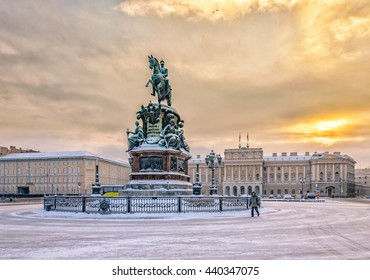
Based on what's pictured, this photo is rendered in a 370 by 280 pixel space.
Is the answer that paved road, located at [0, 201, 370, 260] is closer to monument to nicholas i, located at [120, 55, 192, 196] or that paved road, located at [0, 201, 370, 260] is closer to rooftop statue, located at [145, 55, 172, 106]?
monument to nicholas i, located at [120, 55, 192, 196]

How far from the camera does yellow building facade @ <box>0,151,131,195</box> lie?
120m

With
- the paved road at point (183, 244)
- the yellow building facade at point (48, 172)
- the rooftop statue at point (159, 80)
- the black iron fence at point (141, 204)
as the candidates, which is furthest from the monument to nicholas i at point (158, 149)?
the yellow building facade at point (48, 172)

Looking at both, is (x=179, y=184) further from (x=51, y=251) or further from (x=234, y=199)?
(x=51, y=251)

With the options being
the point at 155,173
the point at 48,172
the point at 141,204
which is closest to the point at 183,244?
the point at 141,204

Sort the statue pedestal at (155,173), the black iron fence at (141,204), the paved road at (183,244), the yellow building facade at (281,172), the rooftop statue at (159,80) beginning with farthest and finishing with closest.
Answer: the yellow building facade at (281,172), the rooftop statue at (159,80), the statue pedestal at (155,173), the black iron fence at (141,204), the paved road at (183,244)

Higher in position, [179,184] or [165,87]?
[165,87]

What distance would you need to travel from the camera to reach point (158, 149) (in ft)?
105

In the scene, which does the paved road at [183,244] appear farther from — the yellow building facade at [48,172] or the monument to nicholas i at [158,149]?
the yellow building facade at [48,172]

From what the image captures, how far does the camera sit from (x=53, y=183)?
400 feet

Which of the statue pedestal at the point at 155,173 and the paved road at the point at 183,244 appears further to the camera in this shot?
the statue pedestal at the point at 155,173

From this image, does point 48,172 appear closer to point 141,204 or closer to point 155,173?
point 155,173

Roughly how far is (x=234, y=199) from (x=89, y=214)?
10338mm

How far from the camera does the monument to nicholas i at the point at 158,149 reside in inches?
1224

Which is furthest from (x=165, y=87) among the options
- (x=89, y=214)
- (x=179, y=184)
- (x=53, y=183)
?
(x=53, y=183)
